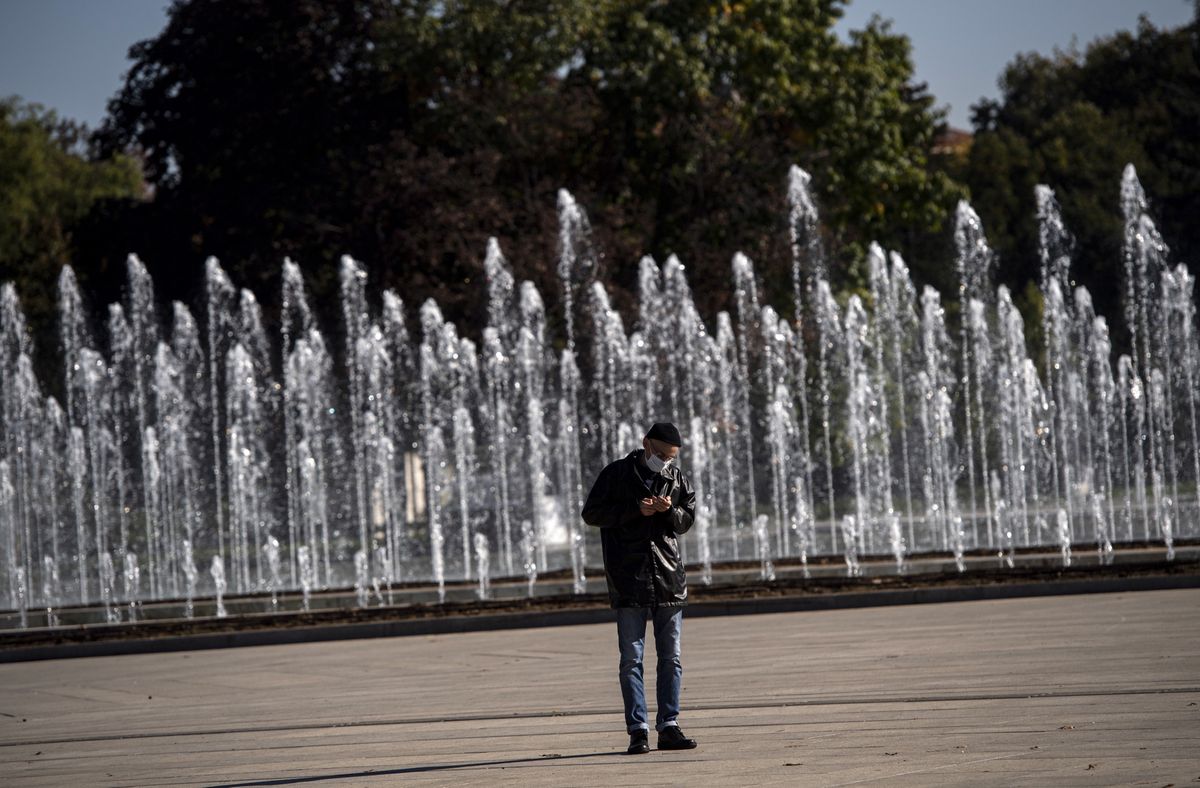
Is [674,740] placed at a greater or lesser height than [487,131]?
lesser

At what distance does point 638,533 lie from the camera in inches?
324

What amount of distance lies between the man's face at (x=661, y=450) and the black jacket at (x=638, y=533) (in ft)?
0.20

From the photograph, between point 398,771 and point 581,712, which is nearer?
point 398,771

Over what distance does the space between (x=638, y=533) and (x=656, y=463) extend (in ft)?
1.05

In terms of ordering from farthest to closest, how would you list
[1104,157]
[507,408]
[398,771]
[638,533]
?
1. [1104,157]
2. [507,408]
3. [638,533]
4. [398,771]

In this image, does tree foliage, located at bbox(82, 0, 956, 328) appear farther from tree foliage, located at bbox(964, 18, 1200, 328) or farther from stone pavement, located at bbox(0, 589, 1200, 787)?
stone pavement, located at bbox(0, 589, 1200, 787)

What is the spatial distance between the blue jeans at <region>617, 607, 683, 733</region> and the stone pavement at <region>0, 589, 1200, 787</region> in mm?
205

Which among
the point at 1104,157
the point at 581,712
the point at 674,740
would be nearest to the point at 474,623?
the point at 581,712

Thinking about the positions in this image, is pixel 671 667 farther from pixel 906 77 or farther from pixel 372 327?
pixel 906 77

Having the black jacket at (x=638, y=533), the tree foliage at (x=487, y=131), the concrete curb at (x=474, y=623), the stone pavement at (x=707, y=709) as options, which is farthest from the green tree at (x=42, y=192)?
the black jacket at (x=638, y=533)

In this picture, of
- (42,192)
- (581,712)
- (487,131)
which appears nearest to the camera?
(581,712)

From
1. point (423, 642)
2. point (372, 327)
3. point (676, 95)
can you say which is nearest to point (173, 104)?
point (372, 327)

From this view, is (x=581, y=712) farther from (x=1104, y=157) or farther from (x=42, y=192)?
(x=1104, y=157)

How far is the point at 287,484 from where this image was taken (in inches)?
1411
